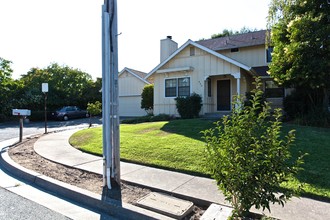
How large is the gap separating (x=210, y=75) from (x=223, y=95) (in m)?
2.12

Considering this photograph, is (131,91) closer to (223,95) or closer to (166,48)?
(166,48)

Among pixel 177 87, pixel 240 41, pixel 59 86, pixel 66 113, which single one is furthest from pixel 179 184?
pixel 59 86

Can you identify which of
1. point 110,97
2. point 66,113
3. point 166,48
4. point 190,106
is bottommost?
point 66,113

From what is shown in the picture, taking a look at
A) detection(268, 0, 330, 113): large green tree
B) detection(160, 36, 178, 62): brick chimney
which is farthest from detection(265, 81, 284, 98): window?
detection(160, 36, 178, 62): brick chimney

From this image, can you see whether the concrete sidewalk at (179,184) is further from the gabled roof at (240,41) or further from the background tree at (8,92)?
the background tree at (8,92)

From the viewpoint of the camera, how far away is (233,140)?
3193mm

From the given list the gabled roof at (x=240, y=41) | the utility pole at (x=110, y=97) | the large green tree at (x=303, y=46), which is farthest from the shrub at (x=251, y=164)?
the gabled roof at (x=240, y=41)

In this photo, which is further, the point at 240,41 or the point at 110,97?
the point at 240,41

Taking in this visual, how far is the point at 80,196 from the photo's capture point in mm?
4523

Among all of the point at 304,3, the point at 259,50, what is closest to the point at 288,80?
the point at 304,3

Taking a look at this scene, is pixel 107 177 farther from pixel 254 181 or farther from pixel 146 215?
pixel 254 181

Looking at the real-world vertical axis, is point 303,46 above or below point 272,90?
above

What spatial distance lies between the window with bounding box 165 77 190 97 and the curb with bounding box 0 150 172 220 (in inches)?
465

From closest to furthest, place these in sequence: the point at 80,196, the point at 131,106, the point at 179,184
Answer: the point at 80,196, the point at 179,184, the point at 131,106
